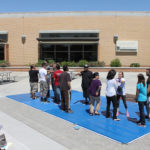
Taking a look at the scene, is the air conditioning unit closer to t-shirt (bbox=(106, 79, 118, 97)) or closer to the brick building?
the brick building

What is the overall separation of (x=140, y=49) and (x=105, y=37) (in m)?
4.79

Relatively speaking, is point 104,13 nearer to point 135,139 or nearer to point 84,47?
point 84,47

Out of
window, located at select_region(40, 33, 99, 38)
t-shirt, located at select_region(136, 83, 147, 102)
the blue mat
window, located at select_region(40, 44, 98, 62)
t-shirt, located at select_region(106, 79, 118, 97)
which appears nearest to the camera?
the blue mat

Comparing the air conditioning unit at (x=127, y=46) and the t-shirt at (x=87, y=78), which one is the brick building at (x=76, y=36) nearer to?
the air conditioning unit at (x=127, y=46)

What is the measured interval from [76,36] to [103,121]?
772 inches

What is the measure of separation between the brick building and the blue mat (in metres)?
16.4

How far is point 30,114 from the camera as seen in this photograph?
6793 mm

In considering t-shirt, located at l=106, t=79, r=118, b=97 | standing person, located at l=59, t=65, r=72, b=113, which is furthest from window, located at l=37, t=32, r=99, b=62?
t-shirt, located at l=106, t=79, r=118, b=97

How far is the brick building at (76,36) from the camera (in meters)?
23.6

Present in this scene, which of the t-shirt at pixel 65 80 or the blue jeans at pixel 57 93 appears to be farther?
the blue jeans at pixel 57 93

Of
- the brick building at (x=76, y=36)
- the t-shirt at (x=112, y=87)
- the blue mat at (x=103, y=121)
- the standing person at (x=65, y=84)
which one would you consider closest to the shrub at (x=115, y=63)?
the brick building at (x=76, y=36)

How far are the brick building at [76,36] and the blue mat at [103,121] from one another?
Result: 1644 centimetres

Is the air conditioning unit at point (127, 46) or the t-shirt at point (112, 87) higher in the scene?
the air conditioning unit at point (127, 46)

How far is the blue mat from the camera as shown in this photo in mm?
5004
